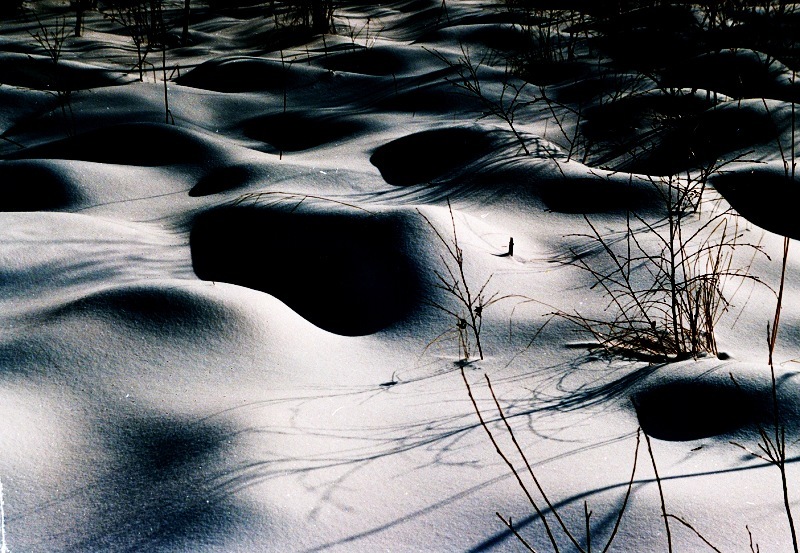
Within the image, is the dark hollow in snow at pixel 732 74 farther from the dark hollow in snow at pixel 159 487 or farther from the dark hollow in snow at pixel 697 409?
the dark hollow in snow at pixel 159 487

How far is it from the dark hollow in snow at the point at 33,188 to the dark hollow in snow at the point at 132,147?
0.29 m

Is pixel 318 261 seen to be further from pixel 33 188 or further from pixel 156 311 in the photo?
pixel 33 188

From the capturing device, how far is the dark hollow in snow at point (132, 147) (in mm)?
2828

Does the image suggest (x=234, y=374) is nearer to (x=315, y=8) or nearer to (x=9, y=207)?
(x=9, y=207)

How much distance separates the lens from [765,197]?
247 centimetres

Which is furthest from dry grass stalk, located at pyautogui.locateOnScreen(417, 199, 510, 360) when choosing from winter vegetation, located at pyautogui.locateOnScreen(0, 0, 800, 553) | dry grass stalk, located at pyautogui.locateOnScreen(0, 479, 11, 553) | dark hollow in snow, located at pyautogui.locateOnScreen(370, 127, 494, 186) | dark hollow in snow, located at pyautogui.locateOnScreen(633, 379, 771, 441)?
dry grass stalk, located at pyautogui.locateOnScreen(0, 479, 11, 553)

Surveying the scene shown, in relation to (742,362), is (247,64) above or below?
above

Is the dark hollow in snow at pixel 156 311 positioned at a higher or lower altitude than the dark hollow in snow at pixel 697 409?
higher

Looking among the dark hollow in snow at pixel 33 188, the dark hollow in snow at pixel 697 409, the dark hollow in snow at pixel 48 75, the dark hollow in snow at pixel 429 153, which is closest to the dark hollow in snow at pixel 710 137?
the dark hollow in snow at pixel 429 153

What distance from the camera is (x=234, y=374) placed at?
5.06ft

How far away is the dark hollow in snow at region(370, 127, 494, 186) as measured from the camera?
2.76 metres

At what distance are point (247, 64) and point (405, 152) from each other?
56.5 inches

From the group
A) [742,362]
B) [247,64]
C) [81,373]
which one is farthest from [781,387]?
[247,64]

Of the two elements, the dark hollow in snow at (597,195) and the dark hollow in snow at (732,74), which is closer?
the dark hollow in snow at (597,195)
